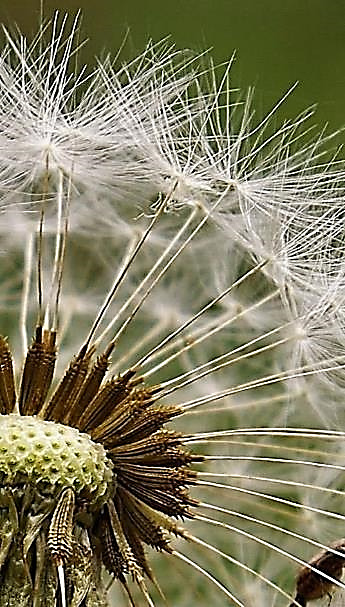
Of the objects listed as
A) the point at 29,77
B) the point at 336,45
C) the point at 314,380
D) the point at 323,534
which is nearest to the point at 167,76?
the point at 29,77

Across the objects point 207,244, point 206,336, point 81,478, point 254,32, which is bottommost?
point 81,478

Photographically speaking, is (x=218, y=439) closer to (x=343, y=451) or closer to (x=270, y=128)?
(x=343, y=451)

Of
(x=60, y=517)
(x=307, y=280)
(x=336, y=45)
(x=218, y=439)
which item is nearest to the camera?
(x=60, y=517)

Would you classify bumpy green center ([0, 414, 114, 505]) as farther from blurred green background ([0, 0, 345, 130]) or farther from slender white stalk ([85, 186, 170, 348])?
blurred green background ([0, 0, 345, 130])

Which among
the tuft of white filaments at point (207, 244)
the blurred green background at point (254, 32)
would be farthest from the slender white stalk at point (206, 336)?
the blurred green background at point (254, 32)

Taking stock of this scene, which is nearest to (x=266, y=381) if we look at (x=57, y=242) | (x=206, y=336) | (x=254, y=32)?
(x=206, y=336)

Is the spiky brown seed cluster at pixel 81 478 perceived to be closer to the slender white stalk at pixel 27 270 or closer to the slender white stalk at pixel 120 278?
the slender white stalk at pixel 120 278

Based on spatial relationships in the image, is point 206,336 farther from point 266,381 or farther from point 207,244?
point 207,244
